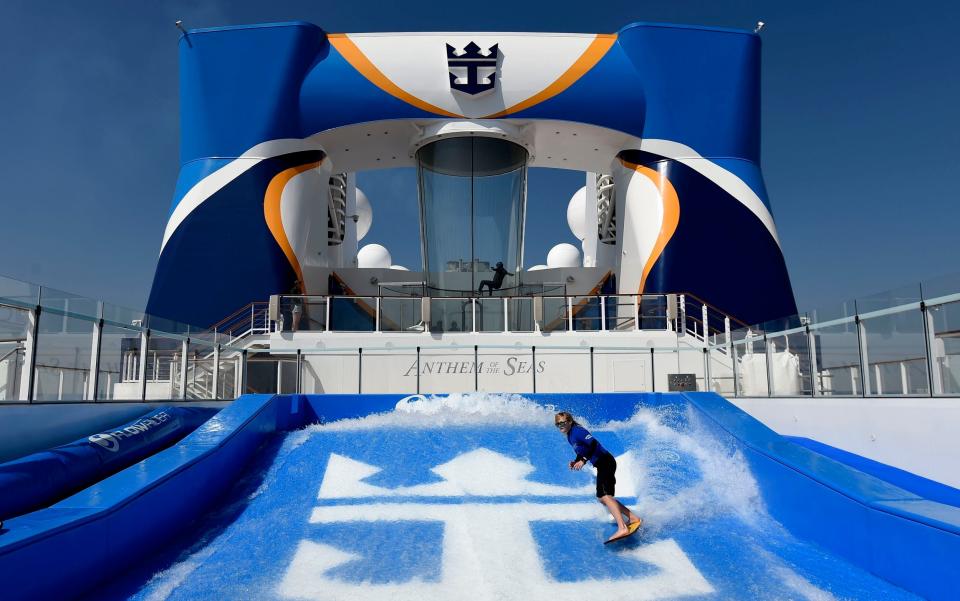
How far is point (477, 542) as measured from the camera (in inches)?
277

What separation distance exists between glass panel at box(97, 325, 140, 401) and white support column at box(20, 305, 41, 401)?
135cm

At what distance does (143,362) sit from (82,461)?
2928 millimetres

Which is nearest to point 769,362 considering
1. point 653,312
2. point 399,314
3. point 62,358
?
point 62,358

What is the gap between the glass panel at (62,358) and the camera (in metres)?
7.56

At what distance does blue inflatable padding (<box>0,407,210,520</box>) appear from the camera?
6.18 m

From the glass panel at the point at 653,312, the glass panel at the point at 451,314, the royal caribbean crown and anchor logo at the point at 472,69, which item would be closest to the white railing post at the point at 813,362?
the glass panel at the point at 653,312

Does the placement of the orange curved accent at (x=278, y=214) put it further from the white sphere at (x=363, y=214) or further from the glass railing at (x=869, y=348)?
the white sphere at (x=363, y=214)

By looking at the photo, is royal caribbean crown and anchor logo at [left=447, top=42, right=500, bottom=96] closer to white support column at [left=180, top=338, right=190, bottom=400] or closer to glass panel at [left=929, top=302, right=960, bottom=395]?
white support column at [left=180, top=338, right=190, bottom=400]

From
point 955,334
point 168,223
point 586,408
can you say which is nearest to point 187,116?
point 168,223

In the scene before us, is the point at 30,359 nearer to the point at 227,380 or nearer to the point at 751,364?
the point at 227,380

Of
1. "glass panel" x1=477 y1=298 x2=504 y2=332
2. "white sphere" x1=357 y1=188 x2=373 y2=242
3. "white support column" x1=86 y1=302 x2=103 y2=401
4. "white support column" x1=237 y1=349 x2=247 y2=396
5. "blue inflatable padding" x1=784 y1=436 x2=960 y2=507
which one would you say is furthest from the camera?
"white sphere" x1=357 y1=188 x2=373 y2=242

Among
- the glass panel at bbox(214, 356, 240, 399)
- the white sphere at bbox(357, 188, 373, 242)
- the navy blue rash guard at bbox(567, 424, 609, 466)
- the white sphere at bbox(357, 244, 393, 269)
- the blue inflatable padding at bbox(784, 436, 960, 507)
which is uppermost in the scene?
the white sphere at bbox(357, 188, 373, 242)

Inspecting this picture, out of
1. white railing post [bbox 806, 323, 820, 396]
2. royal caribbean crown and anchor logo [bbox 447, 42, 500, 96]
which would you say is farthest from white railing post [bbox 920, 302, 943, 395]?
royal caribbean crown and anchor logo [bbox 447, 42, 500, 96]

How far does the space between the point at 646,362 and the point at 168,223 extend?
47.0ft
